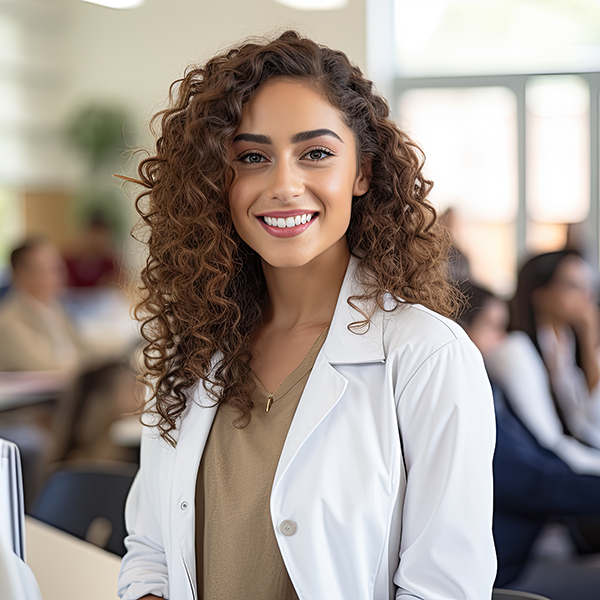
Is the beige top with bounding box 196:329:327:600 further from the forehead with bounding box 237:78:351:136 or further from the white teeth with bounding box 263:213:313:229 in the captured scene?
the forehead with bounding box 237:78:351:136

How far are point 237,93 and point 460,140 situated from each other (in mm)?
4248

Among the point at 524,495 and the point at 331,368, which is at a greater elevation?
the point at 331,368

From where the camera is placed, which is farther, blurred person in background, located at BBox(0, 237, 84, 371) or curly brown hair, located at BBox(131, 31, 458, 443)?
blurred person in background, located at BBox(0, 237, 84, 371)

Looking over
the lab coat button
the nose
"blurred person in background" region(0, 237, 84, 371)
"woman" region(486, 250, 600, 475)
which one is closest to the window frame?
"woman" region(486, 250, 600, 475)

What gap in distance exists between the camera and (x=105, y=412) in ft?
14.8

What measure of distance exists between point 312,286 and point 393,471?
15.7 inches

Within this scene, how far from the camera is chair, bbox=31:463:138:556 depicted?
76.5 inches

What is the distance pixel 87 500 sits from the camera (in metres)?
1.95

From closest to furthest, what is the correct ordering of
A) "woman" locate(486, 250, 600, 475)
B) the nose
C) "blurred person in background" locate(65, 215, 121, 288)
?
the nose → "woman" locate(486, 250, 600, 475) → "blurred person in background" locate(65, 215, 121, 288)

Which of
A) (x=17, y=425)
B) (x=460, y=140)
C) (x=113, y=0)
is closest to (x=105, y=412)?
(x=17, y=425)

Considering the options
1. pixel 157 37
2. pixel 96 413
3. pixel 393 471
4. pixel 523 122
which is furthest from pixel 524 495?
pixel 157 37

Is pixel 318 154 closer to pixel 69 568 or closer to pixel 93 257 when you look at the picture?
pixel 69 568

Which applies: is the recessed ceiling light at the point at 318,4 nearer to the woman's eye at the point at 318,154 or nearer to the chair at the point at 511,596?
the woman's eye at the point at 318,154

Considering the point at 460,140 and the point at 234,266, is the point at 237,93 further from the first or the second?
the point at 460,140
